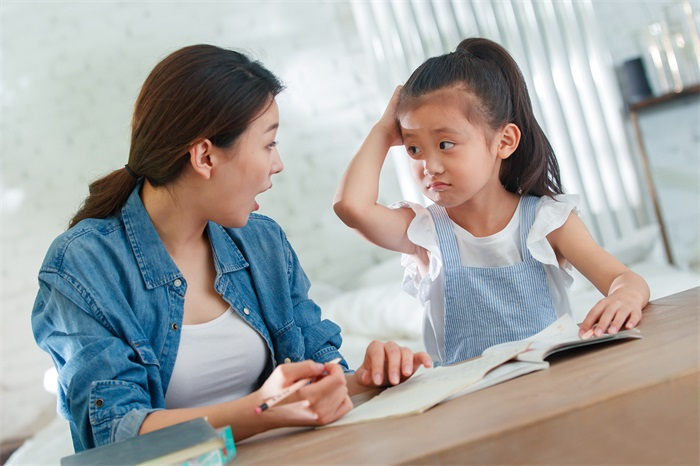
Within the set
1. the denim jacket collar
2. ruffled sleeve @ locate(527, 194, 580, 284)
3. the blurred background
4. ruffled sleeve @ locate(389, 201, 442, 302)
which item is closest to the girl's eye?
ruffled sleeve @ locate(389, 201, 442, 302)

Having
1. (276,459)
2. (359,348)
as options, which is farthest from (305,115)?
(276,459)

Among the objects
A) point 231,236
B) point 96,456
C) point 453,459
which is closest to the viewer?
point 453,459

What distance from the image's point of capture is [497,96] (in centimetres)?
141

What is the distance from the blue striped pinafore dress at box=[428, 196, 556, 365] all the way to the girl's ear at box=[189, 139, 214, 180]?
17.7 inches

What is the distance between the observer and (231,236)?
135cm

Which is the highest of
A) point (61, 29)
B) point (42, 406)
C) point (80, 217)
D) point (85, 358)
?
point (61, 29)

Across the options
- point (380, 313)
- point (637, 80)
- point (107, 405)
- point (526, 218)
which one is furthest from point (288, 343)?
point (637, 80)

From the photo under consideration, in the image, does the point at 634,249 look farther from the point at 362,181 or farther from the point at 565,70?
the point at 362,181

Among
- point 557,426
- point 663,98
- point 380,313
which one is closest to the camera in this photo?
point 557,426

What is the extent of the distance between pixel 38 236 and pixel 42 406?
710 millimetres

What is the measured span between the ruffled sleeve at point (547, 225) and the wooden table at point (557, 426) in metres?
0.51

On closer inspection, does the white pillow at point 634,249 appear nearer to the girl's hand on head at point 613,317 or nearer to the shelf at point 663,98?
the shelf at point 663,98

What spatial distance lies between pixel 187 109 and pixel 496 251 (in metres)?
0.60

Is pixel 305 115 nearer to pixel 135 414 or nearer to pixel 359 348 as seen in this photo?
pixel 359 348
